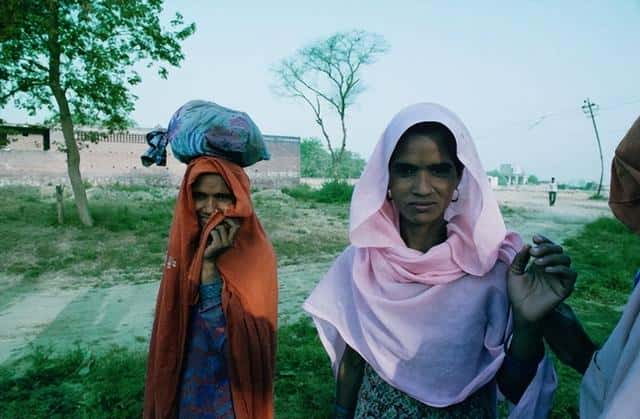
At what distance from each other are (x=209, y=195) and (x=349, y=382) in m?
0.88

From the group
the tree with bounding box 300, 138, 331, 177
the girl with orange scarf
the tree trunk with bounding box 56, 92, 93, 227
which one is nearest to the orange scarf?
the girl with orange scarf

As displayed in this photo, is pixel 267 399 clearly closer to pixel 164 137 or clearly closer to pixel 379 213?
pixel 379 213

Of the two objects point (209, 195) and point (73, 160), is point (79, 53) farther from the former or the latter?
point (209, 195)

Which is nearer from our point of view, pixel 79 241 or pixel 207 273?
pixel 207 273

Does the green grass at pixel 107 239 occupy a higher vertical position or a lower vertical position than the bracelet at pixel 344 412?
lower

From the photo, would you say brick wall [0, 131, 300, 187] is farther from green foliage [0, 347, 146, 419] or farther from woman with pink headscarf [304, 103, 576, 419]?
woman with pink headscarf [304, 103, 576, 419]

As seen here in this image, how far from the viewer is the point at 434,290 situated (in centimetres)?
147

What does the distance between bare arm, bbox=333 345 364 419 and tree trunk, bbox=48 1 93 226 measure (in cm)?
1071

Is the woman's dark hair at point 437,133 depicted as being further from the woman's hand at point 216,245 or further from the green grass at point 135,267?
the green grass at point 135,267

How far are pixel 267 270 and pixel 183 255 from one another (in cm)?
37

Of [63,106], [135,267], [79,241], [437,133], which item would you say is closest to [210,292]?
[437,133]

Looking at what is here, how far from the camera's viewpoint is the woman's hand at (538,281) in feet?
3.99

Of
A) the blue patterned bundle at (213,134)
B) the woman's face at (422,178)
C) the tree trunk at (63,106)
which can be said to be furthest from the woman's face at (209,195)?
the tree trunk at (63,106)

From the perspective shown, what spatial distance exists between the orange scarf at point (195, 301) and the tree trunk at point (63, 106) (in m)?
10.0
